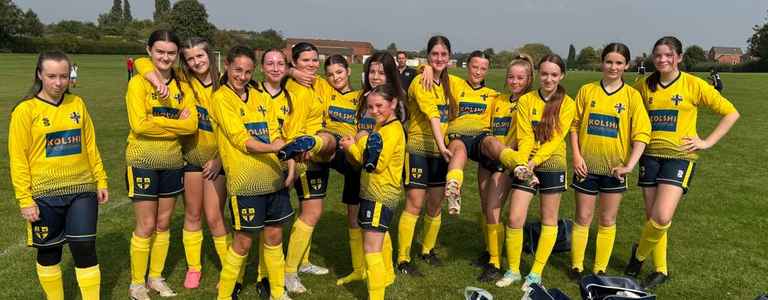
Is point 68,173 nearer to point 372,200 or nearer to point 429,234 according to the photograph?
point 372,200

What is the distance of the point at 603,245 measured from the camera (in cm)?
496

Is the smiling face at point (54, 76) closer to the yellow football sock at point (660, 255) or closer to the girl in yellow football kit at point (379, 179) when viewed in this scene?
the girl in yellow football kit at point (379, 179)

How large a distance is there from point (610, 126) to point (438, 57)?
171 cm

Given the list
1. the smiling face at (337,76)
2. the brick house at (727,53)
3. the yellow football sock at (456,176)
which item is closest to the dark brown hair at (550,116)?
the yellow football sock at (456,176)

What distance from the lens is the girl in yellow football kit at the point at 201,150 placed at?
429 cm

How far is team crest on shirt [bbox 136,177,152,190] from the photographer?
13.7 feet

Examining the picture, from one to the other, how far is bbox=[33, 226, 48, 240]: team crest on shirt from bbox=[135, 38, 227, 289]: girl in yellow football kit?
43.4 inches

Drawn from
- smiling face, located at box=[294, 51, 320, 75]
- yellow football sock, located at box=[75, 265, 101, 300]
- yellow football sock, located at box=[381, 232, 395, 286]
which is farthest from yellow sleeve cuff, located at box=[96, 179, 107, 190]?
yellow football sock, located at box=[381, 232, 395, 286]

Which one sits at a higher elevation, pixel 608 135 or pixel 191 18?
pixel 191 18

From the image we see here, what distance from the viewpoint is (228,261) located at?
4.07 meters

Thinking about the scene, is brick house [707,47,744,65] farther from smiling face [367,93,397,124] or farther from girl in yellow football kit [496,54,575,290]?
smiling face [367,93,397,124]

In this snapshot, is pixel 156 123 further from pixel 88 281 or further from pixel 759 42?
pixel 759 42

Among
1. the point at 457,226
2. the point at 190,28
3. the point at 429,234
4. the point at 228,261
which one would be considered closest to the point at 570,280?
the point at 429,234

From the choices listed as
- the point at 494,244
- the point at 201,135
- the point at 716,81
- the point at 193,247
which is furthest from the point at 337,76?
the point at 716,81
